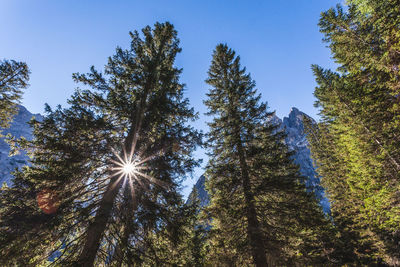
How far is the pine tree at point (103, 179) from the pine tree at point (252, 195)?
3184 mm

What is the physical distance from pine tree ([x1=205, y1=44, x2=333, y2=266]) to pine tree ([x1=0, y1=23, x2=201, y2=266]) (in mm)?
3184

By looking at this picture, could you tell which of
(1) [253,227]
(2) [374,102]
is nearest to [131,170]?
(1) [253,227]

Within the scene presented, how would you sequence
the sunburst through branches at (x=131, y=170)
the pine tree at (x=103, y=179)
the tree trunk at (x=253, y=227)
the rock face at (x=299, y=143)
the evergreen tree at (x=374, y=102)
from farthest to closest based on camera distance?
the rock face at (x=299, y=143), the evergreen tree at (x=374, y=102), the tree trunk at (x=253, y=227), the sunburst through branches at (x=131, y=170), the pine tree at (x=103, y=179)

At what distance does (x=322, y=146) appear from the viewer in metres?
24.5

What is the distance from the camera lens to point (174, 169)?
7.16 m

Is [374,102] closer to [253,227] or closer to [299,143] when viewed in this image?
[253,227]

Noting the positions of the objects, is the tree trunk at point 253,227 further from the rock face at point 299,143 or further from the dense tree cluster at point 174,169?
the rock face at point 299,143

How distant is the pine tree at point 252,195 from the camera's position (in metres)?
7.90

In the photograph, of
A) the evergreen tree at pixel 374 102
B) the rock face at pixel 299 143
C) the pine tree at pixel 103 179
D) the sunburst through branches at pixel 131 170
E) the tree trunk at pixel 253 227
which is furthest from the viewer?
the rock face at pixel 299 143

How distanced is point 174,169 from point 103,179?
2713 mm

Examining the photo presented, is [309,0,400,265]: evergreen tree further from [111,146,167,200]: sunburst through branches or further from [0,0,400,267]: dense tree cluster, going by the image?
[111,146,167,200]: sunburst through branches

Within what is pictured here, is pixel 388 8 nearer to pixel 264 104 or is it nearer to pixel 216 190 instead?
pixel 264 104

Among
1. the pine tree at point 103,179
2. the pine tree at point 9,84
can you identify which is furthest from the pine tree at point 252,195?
the pine tree at point 9,84

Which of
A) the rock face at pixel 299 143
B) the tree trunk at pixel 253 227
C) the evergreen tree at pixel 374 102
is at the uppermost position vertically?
the rock face at pixel 299 143
